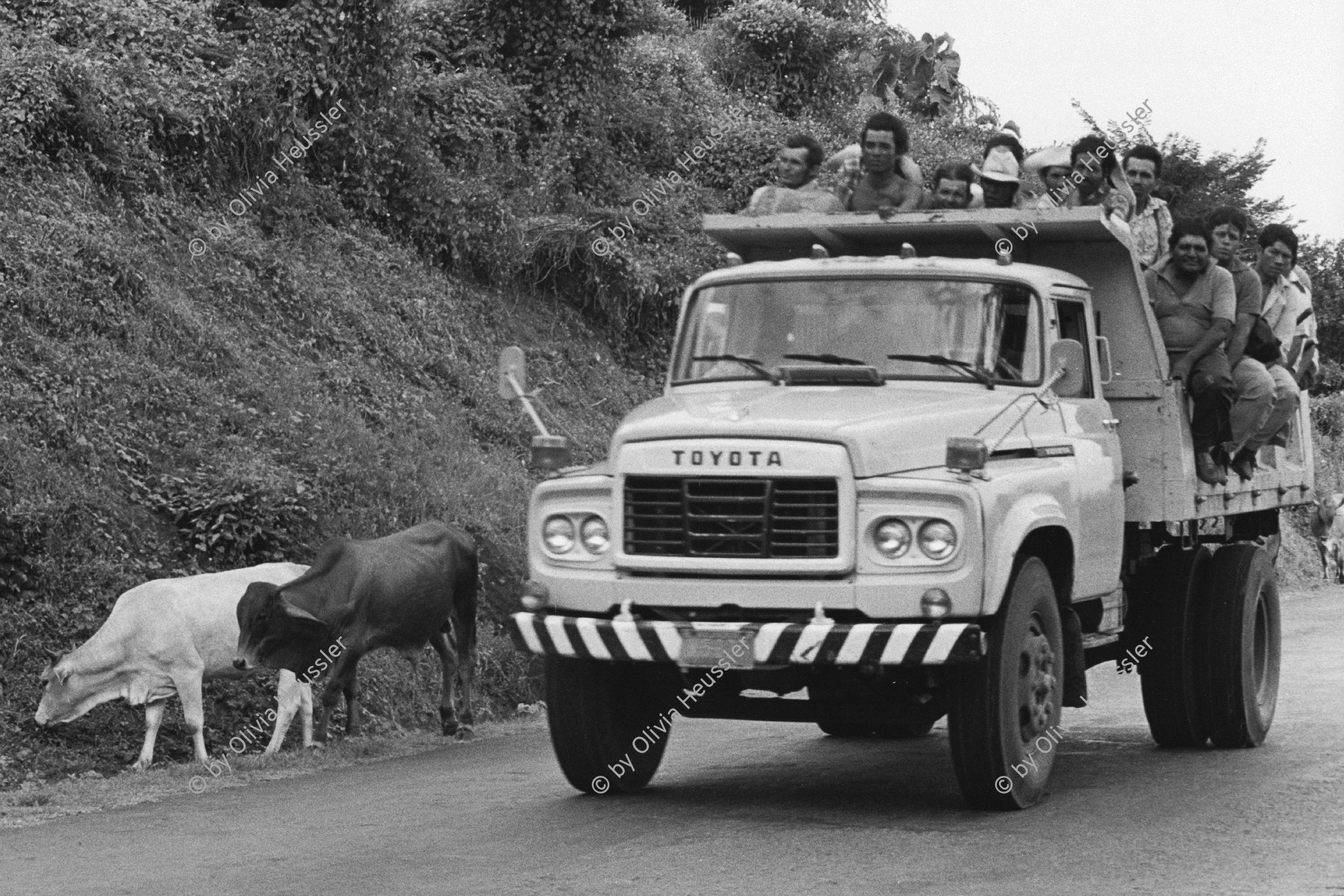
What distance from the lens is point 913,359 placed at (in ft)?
31.7

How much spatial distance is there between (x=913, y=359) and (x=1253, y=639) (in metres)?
3.53

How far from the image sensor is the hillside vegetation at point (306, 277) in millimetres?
13367

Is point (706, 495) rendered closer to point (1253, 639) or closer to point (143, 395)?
point (1253, 639)

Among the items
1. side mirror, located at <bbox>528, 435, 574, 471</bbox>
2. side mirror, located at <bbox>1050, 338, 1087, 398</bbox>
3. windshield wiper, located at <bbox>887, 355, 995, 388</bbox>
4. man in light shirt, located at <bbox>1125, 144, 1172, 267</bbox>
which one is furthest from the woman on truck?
side mirror, located at <bbox>528, 435, 574, 471</bbox>

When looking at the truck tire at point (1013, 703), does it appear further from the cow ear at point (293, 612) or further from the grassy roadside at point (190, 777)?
the cow ear at point (293, 612)

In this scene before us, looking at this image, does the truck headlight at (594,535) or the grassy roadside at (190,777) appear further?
the grassy roadside at (190,777)

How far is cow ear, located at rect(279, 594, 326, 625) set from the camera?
11.5 meters

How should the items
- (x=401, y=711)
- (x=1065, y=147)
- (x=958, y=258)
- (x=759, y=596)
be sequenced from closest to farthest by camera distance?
1. (x=759, y=596)
2. (x=958, y=258)
3. (x=1065, y=147)
4. (x=401, y=711)

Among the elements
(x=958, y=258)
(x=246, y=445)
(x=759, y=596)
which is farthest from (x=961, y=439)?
(x=246, y=445)

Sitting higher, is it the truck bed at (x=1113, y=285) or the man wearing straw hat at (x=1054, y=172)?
the man wearing straw hat at (x=1054, y=172)

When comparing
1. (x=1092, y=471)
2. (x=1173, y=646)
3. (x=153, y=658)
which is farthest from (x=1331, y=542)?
(x=153, y=658)

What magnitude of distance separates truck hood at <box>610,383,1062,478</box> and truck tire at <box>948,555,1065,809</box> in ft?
2.29

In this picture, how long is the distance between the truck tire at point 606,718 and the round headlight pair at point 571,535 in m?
0.57

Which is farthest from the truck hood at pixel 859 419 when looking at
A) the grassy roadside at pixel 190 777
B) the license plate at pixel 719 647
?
the grassy roadside at pixel 190 777
